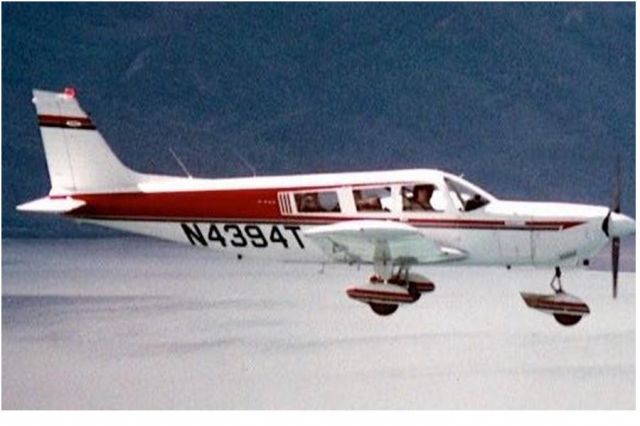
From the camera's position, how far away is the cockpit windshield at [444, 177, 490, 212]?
741cm

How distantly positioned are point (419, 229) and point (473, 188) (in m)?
0.66

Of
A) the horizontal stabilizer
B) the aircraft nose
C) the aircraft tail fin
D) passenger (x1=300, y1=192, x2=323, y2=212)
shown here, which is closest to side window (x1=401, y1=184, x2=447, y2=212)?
passenger (x1=300, y1=192, x2=323, y2=212)

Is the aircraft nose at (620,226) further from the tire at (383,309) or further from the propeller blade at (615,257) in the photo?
the tire at (383,309)

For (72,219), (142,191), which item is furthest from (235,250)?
(72,219)

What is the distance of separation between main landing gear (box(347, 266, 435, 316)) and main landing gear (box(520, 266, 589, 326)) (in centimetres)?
113

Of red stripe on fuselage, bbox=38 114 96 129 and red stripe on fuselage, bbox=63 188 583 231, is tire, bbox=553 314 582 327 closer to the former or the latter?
red stripe on fuselage, bbox=63 188 583 231

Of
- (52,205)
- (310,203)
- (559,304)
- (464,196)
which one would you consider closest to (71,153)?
(52,205)

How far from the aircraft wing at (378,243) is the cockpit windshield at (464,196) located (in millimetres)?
415

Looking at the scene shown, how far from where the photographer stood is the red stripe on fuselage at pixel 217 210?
741cm

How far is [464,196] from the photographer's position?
7.44 metres

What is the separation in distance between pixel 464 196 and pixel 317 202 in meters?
1.36

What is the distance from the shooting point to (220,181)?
25.5ft

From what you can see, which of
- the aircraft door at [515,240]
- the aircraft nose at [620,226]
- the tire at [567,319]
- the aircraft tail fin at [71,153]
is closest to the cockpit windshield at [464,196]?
the aircraft door at [515,240]

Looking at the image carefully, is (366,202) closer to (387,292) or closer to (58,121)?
(387,292)
